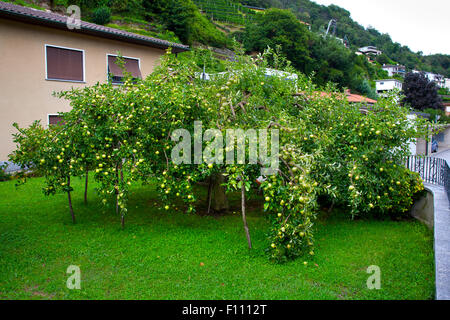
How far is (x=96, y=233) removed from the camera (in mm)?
7355

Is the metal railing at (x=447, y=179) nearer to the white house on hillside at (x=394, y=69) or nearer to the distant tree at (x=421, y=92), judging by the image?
the distant tree at (x=421, y=92)

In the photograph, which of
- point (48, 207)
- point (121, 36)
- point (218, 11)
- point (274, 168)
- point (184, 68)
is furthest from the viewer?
point (218, 11)

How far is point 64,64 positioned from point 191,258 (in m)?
13.3

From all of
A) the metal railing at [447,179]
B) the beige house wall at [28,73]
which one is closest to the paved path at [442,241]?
the metal railing at [447,179]

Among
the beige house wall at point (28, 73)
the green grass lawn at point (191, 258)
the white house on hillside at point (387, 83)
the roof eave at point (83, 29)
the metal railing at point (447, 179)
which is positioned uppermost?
the white house on hillside at point (387, 83)

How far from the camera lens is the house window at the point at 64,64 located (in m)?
15.0

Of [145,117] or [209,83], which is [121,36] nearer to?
[209,83]

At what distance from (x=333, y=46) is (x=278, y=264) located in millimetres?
59775

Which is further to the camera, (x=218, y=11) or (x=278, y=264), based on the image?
(x=218, y=11)

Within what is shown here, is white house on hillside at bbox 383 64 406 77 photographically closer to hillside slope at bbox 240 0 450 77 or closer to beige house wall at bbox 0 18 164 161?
hillside slope at bbox 240 0 450 77

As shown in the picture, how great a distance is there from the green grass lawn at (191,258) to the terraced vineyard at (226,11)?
66.3 m

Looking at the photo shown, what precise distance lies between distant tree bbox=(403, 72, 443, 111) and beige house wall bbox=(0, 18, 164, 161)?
4506 centimetres

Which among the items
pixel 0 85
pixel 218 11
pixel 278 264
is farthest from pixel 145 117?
pixel 218 11

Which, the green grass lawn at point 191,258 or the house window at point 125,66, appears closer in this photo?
the green grass lawn at point 191,258
